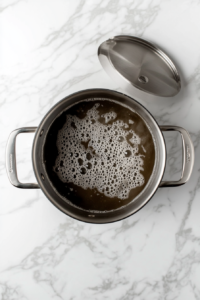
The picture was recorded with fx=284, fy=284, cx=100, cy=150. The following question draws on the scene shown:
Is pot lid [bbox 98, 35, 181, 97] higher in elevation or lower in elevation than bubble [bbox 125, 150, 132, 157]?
higher

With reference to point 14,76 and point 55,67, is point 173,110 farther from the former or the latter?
point 14,76

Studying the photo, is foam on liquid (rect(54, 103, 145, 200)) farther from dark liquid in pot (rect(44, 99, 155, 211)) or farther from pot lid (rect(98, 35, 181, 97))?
pot lid (rect(98, 35, 181, 97))

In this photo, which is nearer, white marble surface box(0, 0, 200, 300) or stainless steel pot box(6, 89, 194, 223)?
stainless steel pot box(6, 89, 194, 223)

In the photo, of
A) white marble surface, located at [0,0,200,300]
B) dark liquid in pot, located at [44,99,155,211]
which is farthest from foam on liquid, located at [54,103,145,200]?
white marble surface, located at [0,0,200,300]

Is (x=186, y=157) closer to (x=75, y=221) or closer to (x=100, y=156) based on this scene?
(x=100, y=156)

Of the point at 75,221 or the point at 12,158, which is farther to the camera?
the point at 75,221

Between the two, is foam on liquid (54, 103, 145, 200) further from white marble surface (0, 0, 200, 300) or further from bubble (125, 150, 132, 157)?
white marble surface (0, 0, 200, 300)

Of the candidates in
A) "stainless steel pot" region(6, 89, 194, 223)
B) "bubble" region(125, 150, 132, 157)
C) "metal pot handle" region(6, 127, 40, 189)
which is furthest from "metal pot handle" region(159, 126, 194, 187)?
"metal pot handle" region(6, 127, 40, 189)

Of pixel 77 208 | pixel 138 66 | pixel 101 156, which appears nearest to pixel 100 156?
pixel 101 156
